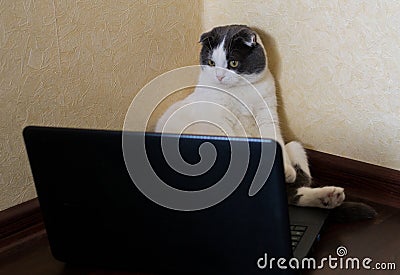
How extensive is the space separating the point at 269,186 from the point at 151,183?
161 millimetres

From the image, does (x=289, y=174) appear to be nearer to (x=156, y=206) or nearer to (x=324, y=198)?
(x=324, y=198)

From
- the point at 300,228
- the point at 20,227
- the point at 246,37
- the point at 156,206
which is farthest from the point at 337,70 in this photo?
the point at 20,227

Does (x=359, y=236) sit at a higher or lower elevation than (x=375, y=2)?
lower

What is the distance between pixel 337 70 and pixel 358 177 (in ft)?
0.66

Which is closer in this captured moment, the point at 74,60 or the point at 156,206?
the point at 156,206

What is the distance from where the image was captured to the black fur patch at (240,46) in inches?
43.3

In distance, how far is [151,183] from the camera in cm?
79

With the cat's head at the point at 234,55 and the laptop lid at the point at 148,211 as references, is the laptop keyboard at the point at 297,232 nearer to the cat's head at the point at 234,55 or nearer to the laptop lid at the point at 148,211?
the laptop lid at the point at 148,211

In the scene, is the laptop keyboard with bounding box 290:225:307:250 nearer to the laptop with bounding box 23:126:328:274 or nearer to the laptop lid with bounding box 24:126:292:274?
the laptop with bounding box 23:126:328:274

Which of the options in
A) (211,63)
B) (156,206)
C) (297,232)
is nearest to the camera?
(156,206)

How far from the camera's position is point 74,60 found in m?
1.04

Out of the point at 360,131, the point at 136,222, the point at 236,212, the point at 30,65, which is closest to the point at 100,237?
the point at 136,222

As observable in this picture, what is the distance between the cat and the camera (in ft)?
3.61

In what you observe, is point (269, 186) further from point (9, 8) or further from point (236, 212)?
point (9, 8)
